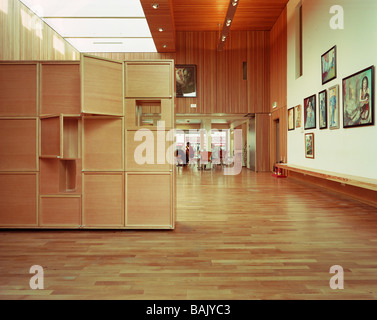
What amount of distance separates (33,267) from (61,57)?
10856mm

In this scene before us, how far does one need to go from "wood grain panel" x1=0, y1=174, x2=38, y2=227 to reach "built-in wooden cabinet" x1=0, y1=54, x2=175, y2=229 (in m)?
0.01

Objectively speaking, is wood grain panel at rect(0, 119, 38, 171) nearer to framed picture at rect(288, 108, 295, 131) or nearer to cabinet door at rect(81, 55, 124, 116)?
cabinet door at rect(81, 55, 124, 116)

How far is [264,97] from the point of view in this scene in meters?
13.6

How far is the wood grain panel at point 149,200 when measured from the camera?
4.15m

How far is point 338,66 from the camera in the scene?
7055mm

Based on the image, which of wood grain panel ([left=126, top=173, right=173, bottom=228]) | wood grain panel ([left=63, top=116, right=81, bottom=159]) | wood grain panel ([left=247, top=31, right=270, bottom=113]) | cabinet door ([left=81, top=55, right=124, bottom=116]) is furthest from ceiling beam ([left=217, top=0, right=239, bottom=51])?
wood grain panel ([left=126, top=173, right=173, bottom=228])

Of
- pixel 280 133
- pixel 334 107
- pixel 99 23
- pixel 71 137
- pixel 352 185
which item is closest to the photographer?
pixel 71 137

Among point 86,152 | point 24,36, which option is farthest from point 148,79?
point 24,36

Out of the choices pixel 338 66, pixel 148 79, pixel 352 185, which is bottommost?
pixel 352 185

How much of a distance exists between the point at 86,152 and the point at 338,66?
6514 millimetres

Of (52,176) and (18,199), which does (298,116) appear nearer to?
(52,176)

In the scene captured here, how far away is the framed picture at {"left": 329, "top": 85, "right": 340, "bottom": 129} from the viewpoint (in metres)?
7.08
